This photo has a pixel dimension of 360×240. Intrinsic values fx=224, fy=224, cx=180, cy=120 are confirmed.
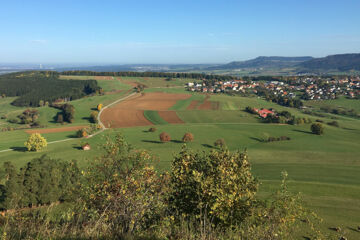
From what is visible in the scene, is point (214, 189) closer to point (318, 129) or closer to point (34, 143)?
point (34, 143)

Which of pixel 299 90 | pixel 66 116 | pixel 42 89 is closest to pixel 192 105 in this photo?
pixel 66 116

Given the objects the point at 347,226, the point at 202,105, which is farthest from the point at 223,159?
the point at 202,105

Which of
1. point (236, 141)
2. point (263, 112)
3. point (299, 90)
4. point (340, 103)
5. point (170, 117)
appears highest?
point (299, 90)

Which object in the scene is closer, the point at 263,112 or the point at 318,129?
the point at 318,129

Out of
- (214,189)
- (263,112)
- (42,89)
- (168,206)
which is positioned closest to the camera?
(214,189)

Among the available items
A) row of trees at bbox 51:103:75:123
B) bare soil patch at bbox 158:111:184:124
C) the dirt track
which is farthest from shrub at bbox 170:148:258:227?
row of trees at bbox 51:103:75:123

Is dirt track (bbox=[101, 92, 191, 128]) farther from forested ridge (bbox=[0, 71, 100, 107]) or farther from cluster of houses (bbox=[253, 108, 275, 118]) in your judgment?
forested ridge (bbox=[0, 71, 100, 107])
